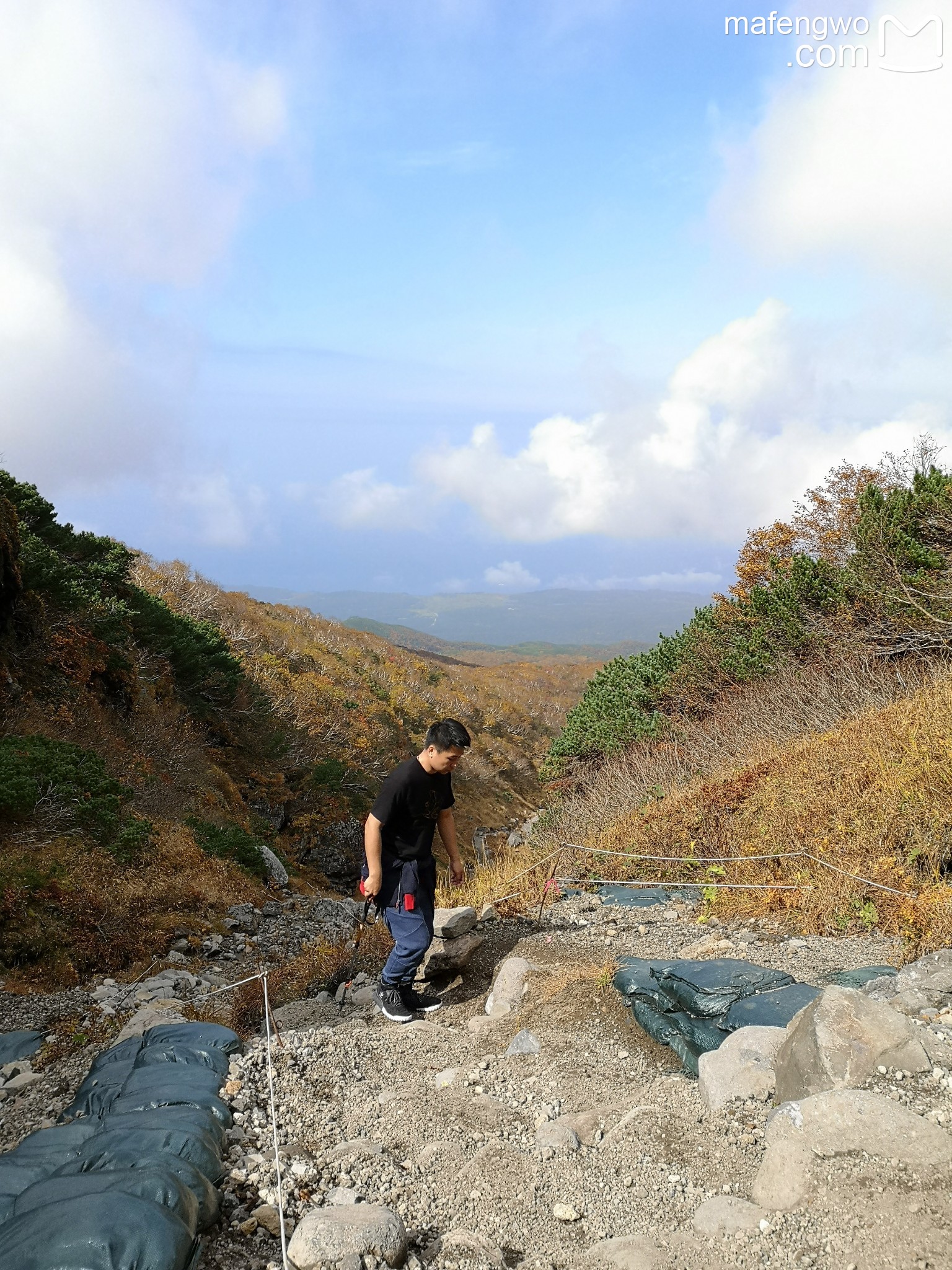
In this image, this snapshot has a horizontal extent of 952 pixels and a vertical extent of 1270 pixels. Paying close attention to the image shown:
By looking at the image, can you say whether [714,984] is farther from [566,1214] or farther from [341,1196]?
[341,1196]

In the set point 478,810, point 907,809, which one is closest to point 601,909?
point 907,809

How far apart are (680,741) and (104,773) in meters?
10.3

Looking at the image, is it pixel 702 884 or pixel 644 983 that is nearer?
pixel 644 983

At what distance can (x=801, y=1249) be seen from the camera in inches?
99.5

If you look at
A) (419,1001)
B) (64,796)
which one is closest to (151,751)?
(64,796)

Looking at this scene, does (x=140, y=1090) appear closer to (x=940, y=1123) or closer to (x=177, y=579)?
(x=940, y=1123)

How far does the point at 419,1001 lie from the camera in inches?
207

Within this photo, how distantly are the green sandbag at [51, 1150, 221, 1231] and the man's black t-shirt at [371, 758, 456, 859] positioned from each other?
7.01ft

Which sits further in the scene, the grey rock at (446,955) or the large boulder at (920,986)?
the grey rock at (446,955)

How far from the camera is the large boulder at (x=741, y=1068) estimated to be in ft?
11.8

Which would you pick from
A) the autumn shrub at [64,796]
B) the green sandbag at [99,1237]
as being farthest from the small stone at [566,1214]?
the autumn shrub at [64,796]

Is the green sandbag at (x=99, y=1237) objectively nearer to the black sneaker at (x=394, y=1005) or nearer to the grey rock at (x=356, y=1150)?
the grey rock at (x=356, y=1150)

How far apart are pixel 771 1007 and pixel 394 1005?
2.28 meters

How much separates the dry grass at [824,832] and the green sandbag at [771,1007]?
1269 mm
